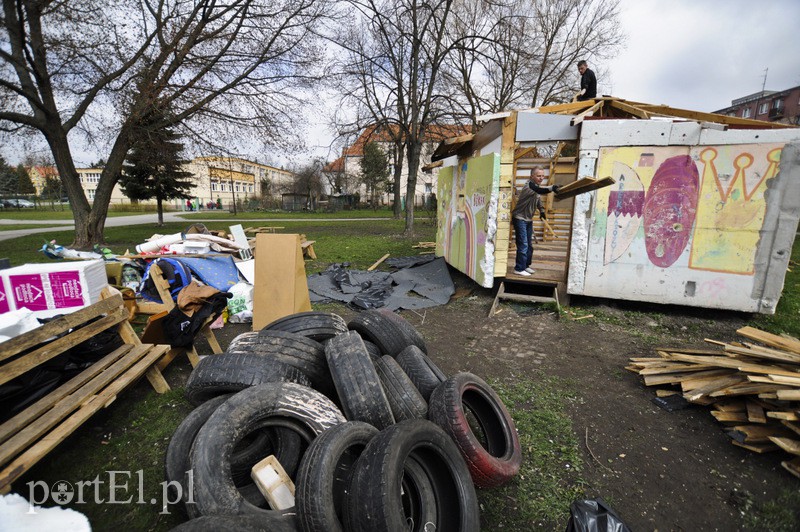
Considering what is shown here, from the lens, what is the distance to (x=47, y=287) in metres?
4.42

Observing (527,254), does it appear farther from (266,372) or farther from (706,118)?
(266,372)

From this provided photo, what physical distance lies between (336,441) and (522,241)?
586 centimetres

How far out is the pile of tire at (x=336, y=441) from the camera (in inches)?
74.9

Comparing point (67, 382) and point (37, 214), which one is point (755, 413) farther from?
point (37, 214)

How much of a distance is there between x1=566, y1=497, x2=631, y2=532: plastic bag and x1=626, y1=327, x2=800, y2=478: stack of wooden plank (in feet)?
6.51

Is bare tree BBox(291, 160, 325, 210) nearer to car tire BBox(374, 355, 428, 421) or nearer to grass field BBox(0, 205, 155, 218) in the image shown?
grass field BBox(0, 205, 155, 218)

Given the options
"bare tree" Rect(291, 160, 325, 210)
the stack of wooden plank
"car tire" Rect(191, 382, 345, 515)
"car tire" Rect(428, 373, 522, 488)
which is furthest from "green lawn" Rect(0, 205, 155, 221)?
the stack of wooden plank

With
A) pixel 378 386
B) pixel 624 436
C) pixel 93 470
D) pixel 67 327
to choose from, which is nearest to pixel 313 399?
pixel 378 386

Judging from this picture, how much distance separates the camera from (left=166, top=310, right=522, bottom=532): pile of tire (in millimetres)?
1902

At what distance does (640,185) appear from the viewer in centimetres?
593

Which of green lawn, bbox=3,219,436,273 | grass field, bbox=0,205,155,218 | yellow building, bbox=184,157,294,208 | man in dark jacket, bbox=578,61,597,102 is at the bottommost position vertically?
grass field, bbox=0,205,155,218

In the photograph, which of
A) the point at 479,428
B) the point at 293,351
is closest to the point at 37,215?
the point at 293,351

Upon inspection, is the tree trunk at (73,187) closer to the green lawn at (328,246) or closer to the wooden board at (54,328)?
the green lawn at (328,246)

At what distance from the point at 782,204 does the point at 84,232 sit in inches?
713
